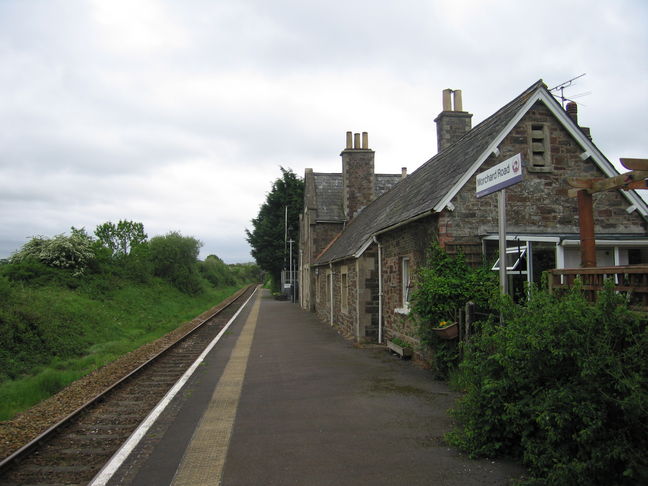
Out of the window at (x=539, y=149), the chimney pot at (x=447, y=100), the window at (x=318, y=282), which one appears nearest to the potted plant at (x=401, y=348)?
the window at (x=539, y=149)

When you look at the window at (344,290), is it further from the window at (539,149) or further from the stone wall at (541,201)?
the window at (539,149)

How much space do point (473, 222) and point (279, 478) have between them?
266 inches

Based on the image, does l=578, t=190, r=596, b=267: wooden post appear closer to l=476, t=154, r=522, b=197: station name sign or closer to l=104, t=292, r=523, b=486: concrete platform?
l=476, t=154, r=522, b=197: station name sign

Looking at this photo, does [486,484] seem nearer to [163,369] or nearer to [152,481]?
[152,481]

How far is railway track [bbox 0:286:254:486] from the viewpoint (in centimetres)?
522

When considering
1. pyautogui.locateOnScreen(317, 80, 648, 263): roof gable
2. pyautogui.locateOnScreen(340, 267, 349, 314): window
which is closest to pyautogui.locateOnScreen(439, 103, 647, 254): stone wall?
pyautogui.locateOnScreen(317, 80, 648, 263): roof gable

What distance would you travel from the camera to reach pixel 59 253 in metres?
24.8

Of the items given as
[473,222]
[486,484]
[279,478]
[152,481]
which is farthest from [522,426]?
[473,222]

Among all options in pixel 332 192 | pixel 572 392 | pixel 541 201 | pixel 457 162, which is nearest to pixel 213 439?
pixel 572 392

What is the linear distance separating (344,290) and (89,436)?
1186cm

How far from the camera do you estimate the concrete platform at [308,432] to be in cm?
480

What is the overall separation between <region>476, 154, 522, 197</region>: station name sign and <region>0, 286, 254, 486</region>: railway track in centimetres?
591

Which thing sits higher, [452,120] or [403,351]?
[452,120]

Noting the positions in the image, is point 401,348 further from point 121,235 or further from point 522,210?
point 121,235
